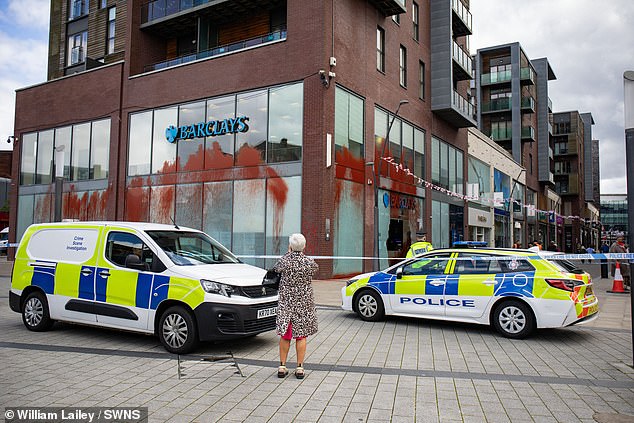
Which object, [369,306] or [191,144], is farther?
[191,144]

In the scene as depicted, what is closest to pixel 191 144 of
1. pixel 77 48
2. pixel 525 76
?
pixel 77 48

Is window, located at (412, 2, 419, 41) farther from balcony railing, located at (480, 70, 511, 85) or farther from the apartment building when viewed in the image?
balcony railing, located at (480, 70, 511, 85)

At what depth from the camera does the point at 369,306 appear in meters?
9.73

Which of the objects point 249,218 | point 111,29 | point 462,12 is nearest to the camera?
point 249,218

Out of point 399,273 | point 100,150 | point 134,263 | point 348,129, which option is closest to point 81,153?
point 100,150

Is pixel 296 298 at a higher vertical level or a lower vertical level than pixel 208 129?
lower

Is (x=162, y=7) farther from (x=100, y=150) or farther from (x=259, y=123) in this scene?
(x=259, y=123)

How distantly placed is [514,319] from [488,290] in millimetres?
601

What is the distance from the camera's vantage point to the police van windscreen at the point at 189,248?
24.0ft

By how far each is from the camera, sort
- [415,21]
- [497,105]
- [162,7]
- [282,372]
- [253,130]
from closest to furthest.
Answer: [282,372] < [253,130] < [162,7] < [415,21] < [497,105]

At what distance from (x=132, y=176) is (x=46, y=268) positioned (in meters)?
18.1

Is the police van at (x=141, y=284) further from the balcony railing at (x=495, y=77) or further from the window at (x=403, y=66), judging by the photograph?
the balcony railing at (x=495, y=77)

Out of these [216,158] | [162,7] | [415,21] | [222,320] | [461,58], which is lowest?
[222,320]

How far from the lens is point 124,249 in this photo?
7539 mm
